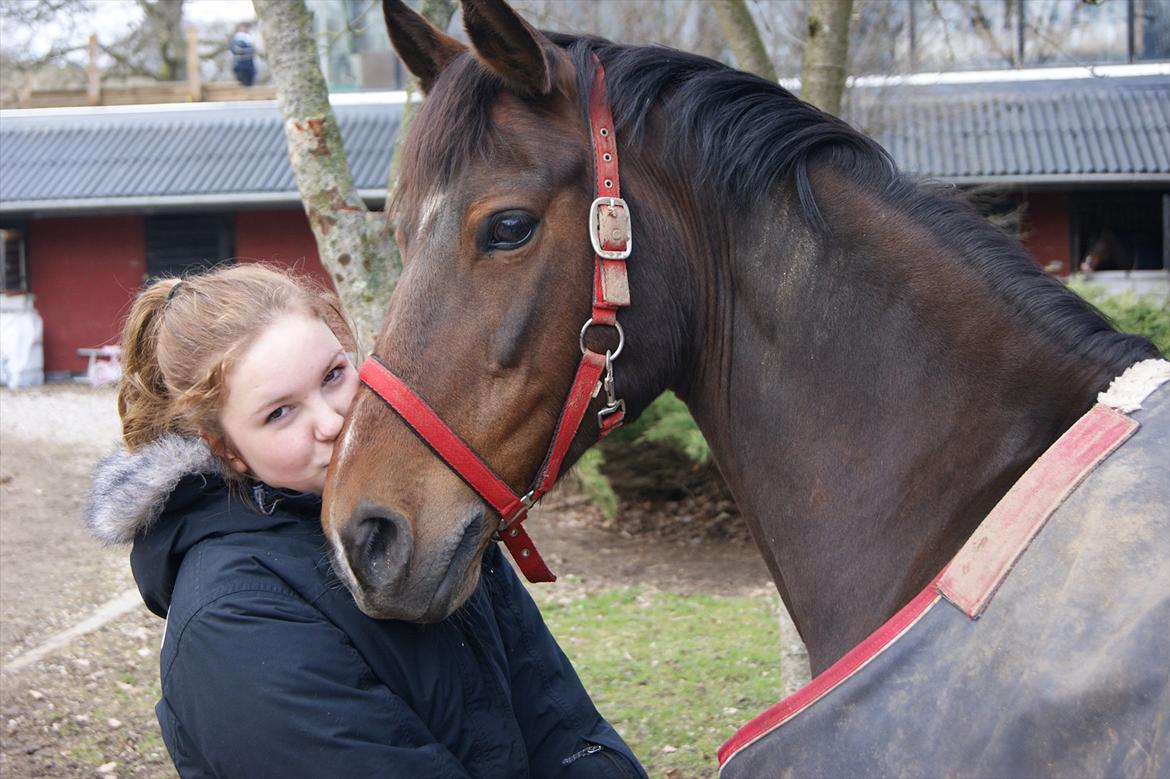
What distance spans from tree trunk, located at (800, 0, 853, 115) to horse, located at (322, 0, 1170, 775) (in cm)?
223

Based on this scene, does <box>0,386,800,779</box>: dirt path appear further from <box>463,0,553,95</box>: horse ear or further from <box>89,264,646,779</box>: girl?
<box>463,0,553,95</box>: horse ear

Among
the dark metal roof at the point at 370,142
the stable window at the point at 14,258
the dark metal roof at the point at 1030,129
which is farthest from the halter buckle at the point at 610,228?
the stable window at the point at 14,258

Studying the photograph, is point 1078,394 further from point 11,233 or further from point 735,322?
point 11,233

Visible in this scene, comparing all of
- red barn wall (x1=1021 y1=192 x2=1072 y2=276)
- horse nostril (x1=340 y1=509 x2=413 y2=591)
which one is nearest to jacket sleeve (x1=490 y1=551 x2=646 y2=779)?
horse nostril (x1=340 y1=509 x2=413 y2=591)

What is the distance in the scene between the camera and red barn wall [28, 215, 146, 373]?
16.7 m

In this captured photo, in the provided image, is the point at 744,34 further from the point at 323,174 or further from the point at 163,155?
the point at 163,155

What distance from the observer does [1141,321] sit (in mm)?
7406

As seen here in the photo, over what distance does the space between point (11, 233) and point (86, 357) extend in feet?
7.79

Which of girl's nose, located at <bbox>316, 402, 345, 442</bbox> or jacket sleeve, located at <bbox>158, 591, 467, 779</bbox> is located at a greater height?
girl's nose, located at <bbox>316, 402, 345, 442</bbox>

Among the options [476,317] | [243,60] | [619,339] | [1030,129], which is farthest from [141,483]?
[243,60]

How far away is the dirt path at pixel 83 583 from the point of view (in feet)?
14.6

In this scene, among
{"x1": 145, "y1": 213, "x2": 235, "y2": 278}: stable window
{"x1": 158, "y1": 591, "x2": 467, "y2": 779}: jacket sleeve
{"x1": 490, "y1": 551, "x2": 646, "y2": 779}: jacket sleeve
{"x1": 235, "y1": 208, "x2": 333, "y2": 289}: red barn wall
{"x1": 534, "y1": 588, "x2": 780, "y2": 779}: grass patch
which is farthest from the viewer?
{"x1": 145, "y1": 213, "x2": 235, "y2": 278}: stable window

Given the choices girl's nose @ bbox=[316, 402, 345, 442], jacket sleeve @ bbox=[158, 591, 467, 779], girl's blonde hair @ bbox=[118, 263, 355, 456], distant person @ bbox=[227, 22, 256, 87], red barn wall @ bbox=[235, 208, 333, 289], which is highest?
girl's blonde hair @ bbox=[118, 263, 355, 456]

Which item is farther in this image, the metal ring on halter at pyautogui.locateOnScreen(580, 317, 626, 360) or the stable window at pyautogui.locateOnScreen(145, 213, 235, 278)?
the stable window at pyautogui.locateOnScreen(145, 213, 235, 278)
